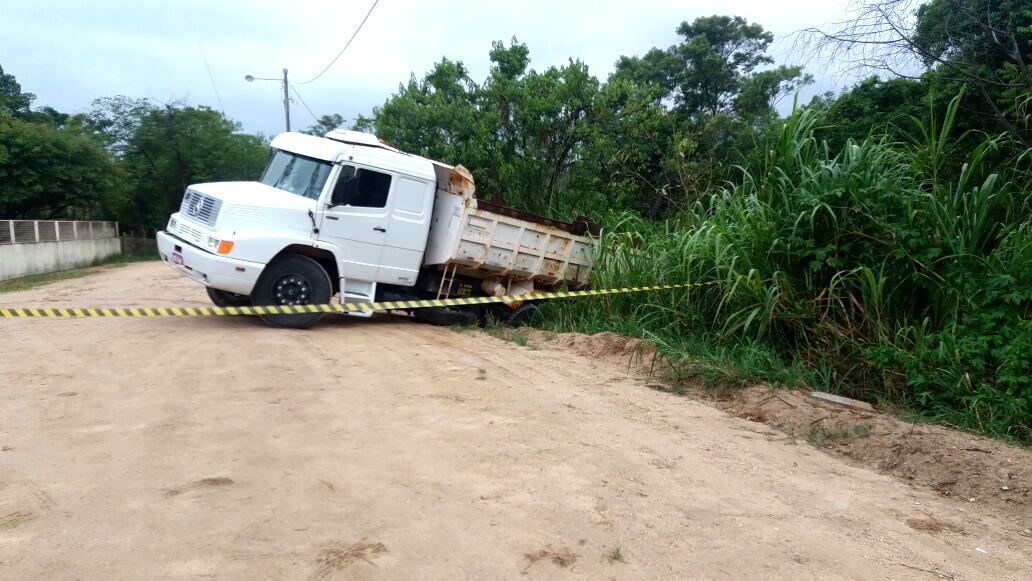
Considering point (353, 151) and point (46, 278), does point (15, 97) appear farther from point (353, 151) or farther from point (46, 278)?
point (353, 151)

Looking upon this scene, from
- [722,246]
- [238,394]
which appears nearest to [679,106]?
[722,246]

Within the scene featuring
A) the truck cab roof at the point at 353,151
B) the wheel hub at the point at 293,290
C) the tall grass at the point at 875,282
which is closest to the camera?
the tall grass at the point at 875,282

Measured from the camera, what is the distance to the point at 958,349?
6.26m

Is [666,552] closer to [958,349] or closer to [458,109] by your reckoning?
[958,349]

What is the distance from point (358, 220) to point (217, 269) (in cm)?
204

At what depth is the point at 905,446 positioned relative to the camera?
542cm

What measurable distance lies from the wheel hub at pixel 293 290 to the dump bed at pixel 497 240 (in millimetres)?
2063

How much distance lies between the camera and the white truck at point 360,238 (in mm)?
9141

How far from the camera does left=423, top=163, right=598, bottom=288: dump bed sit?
10.6 metres

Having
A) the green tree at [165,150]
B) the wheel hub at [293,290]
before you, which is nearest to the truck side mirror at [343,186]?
the wheel hub at [293,290]

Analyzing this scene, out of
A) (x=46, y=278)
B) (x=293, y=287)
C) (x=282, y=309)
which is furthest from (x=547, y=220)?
(x=46, y=278)

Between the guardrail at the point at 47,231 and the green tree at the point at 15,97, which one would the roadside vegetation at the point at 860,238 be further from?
the green tree at the point at 15,97

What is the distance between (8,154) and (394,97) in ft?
51.5

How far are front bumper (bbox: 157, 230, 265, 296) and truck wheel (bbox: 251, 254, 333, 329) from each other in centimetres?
18
